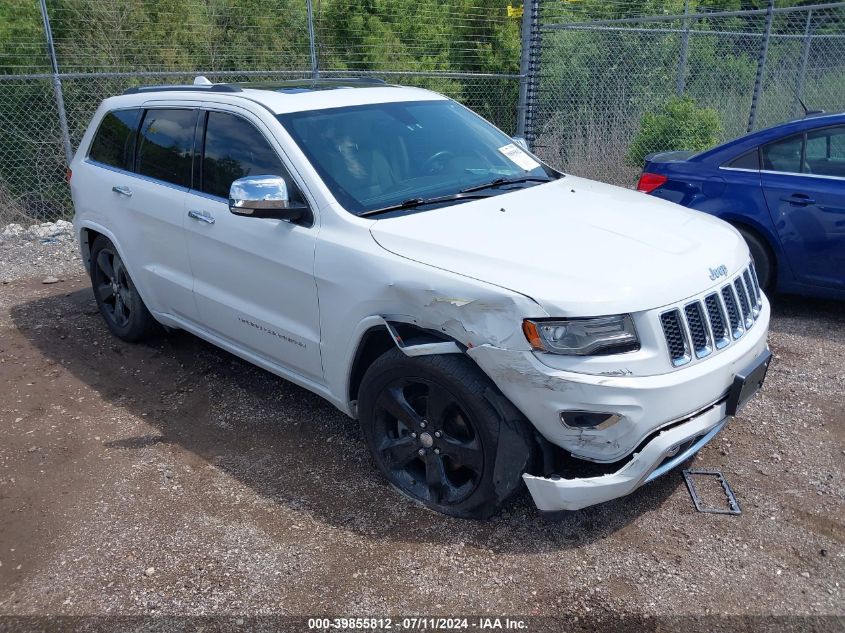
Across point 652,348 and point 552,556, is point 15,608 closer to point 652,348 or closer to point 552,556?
point 552,556

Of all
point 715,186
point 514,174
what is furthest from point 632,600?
point 715,186

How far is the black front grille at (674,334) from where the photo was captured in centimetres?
299

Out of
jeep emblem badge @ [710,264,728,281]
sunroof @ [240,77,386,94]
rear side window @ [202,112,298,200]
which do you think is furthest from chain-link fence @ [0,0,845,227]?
jeep emblem badge @ [710,264,728,281]

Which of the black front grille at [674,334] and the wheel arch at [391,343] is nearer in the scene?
the black front grille at [674,334]

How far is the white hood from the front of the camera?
2938 millimetres

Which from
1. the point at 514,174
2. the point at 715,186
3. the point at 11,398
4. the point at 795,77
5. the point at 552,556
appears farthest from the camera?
the point at 795,77

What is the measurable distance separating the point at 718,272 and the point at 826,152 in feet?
9.71

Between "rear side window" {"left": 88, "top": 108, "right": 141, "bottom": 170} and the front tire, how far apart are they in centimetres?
275

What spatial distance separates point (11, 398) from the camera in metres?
4.87

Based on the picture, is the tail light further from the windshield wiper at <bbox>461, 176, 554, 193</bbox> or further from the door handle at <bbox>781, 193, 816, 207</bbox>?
the windshield wiper at <bbox>461, 176, 554, 193</bbox>

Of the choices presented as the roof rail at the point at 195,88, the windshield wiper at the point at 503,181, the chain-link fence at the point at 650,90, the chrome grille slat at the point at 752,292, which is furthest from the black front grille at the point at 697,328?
the chain-link fence at the point at 650,90

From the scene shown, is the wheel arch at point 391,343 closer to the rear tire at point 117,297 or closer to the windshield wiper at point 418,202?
the windshield wiper at point 418,202

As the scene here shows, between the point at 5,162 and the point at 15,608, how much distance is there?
332 inches

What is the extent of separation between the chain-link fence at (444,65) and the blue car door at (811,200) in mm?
3385
